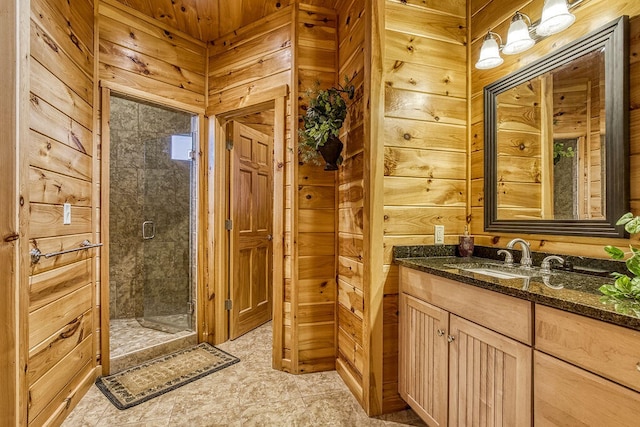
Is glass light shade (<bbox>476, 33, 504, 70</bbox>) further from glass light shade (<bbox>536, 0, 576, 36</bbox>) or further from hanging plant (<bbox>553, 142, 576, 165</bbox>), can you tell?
hanging plant (<bbox>553, 142, 576, 165</bbox>)

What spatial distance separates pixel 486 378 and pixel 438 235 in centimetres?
87

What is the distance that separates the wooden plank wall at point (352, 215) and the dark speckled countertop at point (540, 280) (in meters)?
0.40

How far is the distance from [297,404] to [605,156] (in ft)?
6.88

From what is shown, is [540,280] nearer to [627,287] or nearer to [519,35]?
[627,287]

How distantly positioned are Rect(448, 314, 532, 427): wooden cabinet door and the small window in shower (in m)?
2.61

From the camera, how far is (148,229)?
327 centimetres

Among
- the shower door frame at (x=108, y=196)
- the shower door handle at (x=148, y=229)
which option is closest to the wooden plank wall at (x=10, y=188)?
the shower door frame at (x=108, y=196)

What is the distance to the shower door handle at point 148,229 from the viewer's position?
325 centimetres

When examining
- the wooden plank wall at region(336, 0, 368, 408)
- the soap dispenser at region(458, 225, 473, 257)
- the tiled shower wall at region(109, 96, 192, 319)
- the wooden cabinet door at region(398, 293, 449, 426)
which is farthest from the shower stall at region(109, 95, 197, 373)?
the soap dispenser at region(458, 225, 473, 257)

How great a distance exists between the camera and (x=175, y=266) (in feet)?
10.7

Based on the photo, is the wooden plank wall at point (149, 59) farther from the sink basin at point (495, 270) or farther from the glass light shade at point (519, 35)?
the sink basin at point (495, 270)

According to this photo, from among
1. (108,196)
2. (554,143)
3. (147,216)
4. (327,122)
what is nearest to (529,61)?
(554,143)

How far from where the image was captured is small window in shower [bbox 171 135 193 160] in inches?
113

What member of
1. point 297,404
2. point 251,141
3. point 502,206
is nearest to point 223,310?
point 297,404
